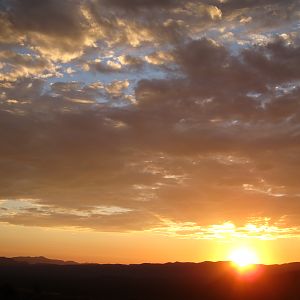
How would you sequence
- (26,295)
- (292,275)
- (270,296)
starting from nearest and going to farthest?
(26,295) < (270,296) < (292,275)

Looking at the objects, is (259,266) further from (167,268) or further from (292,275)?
(292,275)

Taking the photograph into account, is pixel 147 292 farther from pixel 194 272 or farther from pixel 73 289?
pixel 194 272

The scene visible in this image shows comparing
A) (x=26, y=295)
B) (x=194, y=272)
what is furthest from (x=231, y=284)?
(x=194, y=272)

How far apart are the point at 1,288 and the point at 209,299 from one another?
→ 48889 millimetres

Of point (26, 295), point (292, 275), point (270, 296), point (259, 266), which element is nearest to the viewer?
point (26, 295)

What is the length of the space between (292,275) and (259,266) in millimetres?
77381

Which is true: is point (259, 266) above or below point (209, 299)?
above

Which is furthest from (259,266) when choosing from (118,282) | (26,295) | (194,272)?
(26,295)

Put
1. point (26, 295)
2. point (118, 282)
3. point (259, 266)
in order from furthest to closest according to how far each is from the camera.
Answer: point (259, 266), point (118, 282), point (26, 295)

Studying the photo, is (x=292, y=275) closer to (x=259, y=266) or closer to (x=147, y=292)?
(x=147, y=292)

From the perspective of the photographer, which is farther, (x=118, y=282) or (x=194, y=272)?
(x=194, y=272)

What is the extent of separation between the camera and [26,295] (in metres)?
92.7

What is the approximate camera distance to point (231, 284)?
409 feet

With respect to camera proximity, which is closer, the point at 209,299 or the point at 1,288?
the point at 1,288
